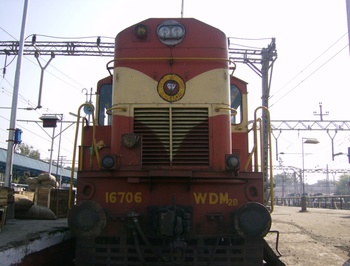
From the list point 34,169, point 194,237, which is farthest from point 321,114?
point 194,237

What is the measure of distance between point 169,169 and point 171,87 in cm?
132

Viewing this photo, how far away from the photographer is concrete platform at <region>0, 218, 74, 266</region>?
12.8ft

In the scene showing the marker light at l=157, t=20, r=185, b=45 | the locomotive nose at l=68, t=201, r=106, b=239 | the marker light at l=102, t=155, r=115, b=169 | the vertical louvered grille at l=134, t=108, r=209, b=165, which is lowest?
the locomotive nose at l=68, t=201, r=106, b=239

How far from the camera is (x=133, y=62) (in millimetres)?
5227

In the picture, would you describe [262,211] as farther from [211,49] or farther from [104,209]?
[211,49]

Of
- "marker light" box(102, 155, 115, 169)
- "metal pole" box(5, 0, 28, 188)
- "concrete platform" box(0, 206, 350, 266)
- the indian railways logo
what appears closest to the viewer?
"concrete platform" box(0, 206, 350, 266)

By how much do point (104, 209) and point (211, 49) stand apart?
280 centimetres

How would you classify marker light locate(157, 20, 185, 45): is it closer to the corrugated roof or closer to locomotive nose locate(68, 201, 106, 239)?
locomotive nose locate(68, 201, 106, 239)

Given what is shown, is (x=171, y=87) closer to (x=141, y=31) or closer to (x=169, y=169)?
(x=141, y=31)

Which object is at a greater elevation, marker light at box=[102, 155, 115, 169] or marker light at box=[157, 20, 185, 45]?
marker light at box=[157, 20, 185, 45]

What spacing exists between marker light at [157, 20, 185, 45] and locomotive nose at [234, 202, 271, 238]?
265 cm

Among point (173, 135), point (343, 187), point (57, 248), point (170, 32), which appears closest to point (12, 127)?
point (57, 248)

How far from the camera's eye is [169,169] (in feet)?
14.6

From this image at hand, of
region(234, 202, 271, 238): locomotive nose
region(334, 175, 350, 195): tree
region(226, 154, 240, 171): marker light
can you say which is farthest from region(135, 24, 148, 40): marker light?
region(334, 175, 350, 195): tree
